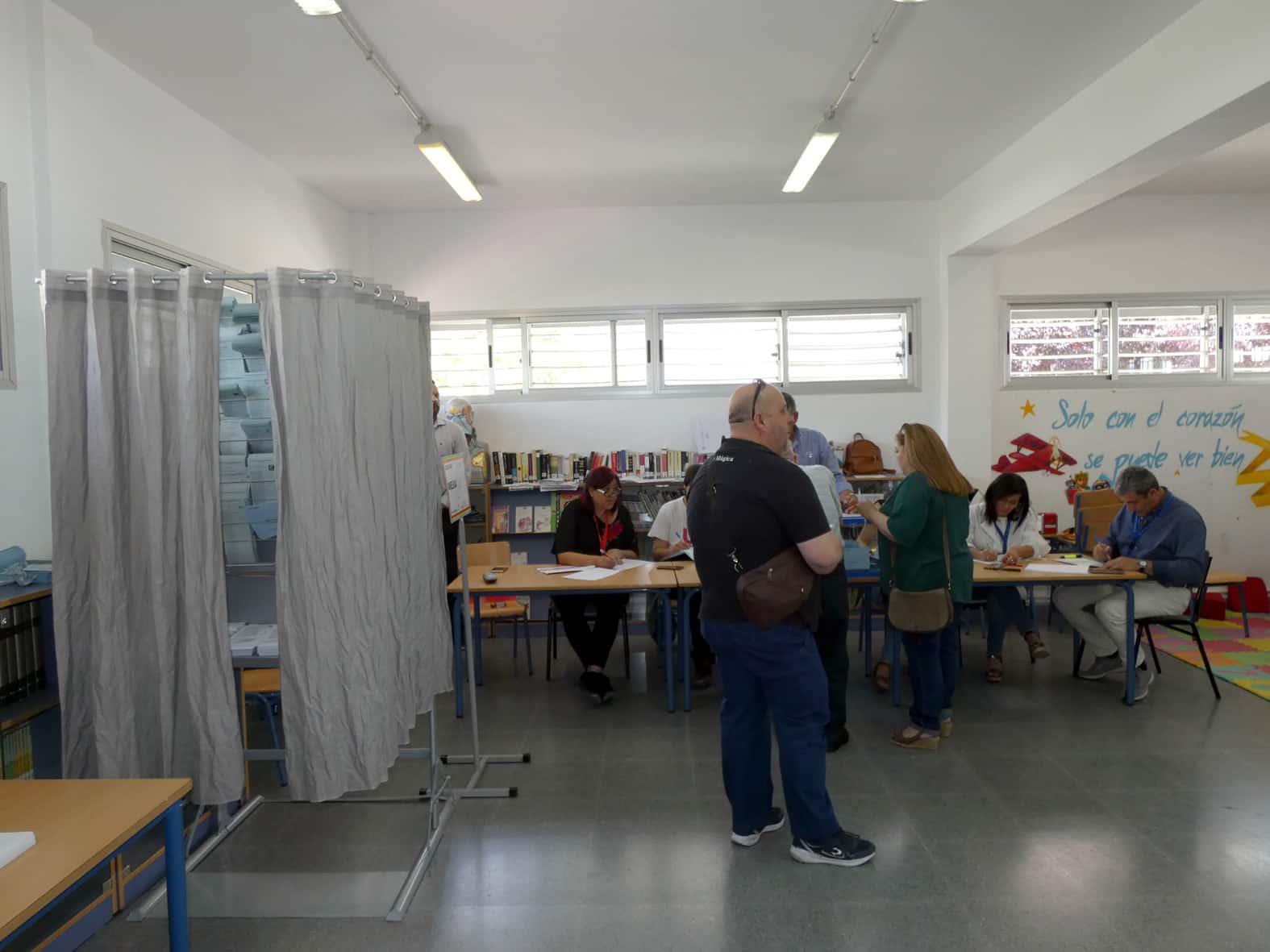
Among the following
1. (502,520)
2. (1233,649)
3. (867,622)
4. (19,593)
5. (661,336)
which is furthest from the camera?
(661,336)

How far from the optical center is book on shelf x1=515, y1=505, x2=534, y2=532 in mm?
7438

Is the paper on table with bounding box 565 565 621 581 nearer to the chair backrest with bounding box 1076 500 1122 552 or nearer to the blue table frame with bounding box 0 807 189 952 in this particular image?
the blue table frame with bounding box 0 807 189 952

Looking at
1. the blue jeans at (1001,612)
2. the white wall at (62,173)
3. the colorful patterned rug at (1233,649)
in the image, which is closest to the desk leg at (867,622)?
the blue jeans at (1001,612)

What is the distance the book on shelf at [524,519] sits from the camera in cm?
744

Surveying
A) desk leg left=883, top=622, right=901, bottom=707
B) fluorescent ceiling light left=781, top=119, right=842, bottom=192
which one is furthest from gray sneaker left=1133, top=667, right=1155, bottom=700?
fluorescent ceiling light left=781, top=119, right=842, bottom=192

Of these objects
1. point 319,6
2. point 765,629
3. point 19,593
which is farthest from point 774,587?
point 319,6

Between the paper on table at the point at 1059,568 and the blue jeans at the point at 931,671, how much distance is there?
998 mm

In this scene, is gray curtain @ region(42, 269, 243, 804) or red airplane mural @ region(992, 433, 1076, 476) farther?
red airplane mural @ region(992, 433, 1076, 476)

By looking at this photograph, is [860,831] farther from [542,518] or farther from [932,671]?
[542,518]

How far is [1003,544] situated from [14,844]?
212 inches

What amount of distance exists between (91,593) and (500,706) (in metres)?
2.74

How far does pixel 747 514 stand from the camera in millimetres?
2836

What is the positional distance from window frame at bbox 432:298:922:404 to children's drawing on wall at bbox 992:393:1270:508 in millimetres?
1279

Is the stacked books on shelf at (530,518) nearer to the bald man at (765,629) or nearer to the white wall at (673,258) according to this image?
the white wall at (673,258)
